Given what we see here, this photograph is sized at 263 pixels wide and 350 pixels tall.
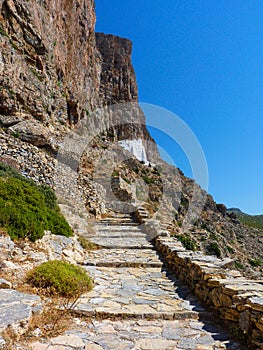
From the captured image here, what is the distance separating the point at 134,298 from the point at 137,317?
88cm

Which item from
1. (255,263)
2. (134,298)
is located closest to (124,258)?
(134,298)

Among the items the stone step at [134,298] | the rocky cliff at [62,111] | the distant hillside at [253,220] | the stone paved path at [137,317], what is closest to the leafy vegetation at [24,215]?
the stone paved path at [137,317]

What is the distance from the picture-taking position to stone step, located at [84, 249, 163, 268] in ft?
26.1

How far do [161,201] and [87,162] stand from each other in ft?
35.0

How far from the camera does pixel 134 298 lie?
534 centimetres

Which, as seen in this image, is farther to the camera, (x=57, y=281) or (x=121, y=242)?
(x=121, y=242)

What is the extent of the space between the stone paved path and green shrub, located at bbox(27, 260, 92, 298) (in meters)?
0.24

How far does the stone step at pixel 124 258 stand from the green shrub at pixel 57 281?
7.94ft

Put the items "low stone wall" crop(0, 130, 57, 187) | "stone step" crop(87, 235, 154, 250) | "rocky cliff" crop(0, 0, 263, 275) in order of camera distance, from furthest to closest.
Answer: "rocky cliff" crop(0, 0, 263, 275) < "low stone wall" crop(0, 130, 57, 187) < "stone step" crop(87, 235, 154, 250)

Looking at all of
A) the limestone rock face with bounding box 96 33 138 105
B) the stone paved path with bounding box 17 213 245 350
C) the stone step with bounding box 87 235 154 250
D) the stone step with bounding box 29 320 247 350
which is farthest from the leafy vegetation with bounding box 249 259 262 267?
the limestone rock face with bounding box 96 33 138 105

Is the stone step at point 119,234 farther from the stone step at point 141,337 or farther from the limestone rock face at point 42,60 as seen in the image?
the limestone rock face at point 42,60

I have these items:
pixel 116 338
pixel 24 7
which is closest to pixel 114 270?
pixel 116 338

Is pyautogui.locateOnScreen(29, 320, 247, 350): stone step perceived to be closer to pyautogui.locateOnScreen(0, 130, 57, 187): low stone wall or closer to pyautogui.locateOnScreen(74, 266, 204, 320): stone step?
pyautogui.locateOnScreen(74, 266, 204, 320): stone step

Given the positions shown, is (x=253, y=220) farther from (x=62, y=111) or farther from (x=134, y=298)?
(x=134, y=298)
